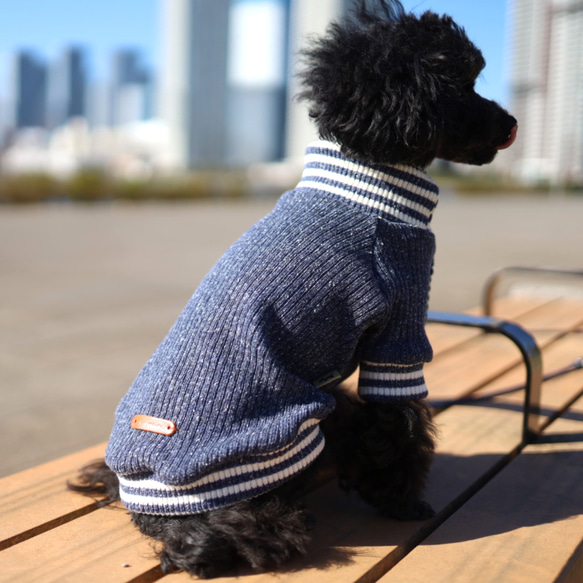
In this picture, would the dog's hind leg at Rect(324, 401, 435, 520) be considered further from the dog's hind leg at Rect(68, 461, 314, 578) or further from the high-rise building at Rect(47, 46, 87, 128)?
the high-rise building at Rect(47, 46, 87, 128)

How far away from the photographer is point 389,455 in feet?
5.18

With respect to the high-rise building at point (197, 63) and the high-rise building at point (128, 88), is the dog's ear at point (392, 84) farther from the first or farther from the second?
the high-rise building at point (128, 88)

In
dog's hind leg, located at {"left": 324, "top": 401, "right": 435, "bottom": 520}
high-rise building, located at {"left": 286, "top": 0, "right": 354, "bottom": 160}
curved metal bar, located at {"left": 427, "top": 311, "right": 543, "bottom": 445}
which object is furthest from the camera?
curved metal bar, located at {"left": 427, "top": 311, "right": 543, "bottom": 445}

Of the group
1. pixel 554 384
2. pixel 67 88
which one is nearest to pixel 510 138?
pixel 554 384

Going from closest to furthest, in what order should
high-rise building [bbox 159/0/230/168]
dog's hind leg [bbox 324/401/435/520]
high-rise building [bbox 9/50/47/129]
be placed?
dog's hind leg [bbox 324/401/435/520]
high-rise building [bbox 159/0/230/168]
high-rise building [bbox 9/50/47/129]

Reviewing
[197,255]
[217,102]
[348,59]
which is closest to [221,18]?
[217,102]

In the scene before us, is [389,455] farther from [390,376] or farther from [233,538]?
[233,538]

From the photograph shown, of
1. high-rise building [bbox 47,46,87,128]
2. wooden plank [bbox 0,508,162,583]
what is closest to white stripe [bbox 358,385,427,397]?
wooden plank [bbox 0,508,162,583]

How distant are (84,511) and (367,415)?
0.71 m

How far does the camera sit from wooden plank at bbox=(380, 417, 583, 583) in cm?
136

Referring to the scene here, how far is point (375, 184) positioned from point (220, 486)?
0.73 m

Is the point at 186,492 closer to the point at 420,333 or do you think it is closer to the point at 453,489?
the point at 420,333

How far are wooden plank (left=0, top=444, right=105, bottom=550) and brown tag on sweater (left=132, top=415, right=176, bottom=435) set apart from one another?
1.26ft

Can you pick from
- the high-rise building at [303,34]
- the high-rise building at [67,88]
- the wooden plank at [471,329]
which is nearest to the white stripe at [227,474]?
the high-rise building at [303,34]
